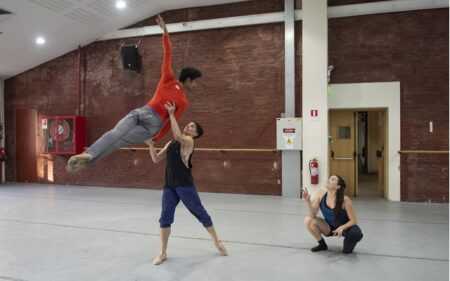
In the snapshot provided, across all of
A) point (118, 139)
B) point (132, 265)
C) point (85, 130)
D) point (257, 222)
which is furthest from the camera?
point (85, 130)

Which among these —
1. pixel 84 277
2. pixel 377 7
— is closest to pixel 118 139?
pixel 84 277

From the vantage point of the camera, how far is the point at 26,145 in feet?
33.8

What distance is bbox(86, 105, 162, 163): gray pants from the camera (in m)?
3.03

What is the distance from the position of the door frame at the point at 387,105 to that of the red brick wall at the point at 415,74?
11 centimetres

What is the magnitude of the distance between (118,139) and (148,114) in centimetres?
37

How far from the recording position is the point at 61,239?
468cm

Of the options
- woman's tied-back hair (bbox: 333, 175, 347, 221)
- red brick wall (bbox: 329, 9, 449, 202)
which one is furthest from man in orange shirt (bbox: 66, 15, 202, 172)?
red brick wall (bbox: 329, 9, 449, 202)

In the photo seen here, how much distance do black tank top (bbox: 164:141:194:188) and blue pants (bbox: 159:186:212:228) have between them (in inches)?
2.2

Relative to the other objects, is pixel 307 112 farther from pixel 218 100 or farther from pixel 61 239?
pixel 61 239

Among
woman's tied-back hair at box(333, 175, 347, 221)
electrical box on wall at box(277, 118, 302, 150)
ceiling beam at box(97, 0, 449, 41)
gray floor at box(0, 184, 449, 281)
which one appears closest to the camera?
gray floor at box(0, 184, 449, 281)

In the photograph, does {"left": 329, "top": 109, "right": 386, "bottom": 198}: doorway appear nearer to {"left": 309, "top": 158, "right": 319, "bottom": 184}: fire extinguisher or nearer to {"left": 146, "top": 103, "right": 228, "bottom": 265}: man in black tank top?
{"left": 309, "top": 158, "right": 319, "bottom": 184}: fire extinguisher

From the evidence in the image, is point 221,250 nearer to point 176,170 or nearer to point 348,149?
point 176,170

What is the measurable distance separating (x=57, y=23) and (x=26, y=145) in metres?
4.02

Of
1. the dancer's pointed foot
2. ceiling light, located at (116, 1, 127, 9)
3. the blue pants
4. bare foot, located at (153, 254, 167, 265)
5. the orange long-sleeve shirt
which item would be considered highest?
ceiling light, located at (116, 1, 127, 9)
